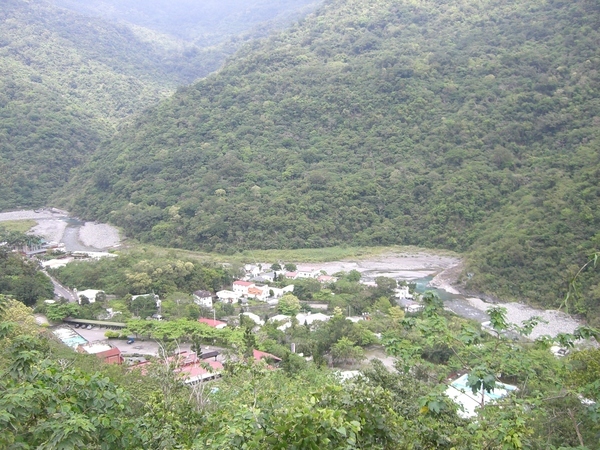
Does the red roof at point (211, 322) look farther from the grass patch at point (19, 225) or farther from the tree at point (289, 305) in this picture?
the grass patch at point (19, 225)

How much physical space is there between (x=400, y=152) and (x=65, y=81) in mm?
51876

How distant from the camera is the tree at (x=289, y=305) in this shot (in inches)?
843

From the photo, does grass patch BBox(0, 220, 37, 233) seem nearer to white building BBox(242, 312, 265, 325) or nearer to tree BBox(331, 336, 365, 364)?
white building BBox(242, 312, 265, 325)

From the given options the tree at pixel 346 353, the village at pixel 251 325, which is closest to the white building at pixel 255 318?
the village at pixel 251 325

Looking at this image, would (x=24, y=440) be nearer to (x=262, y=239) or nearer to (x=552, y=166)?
(x=262, y=239)

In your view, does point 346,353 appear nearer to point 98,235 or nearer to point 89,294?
point 89,294

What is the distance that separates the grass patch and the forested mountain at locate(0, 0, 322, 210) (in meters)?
5.56

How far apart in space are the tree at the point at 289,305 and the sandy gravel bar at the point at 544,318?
295 inches

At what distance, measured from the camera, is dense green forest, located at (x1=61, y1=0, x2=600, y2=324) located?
93.7 ft

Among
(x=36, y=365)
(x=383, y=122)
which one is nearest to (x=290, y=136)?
(x=383, y=122)

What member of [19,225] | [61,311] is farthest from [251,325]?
[19,225]

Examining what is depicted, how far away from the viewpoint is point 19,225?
38719 millimetres

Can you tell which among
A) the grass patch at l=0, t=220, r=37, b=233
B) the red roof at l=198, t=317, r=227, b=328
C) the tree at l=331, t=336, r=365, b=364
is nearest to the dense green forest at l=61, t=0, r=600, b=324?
the grass patch at l=0, t=220, r=37, b=233

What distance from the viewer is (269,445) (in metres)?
2.84
